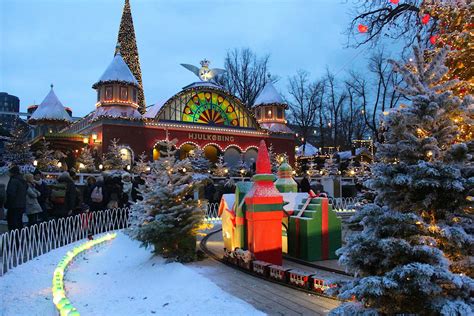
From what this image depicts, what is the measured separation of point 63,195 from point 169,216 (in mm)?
5472

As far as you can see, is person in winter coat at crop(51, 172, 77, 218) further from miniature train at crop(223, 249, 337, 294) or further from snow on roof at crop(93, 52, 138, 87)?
snow on roof at crop(93, 52, 138, 87)

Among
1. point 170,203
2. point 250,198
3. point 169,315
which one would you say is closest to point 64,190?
point 170,203

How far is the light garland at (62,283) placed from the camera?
4902 millimetres

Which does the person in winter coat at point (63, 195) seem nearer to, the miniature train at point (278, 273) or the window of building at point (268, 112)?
the miniature train at point (278, 273)

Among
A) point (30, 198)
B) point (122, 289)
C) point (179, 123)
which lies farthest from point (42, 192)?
point (179, 123)

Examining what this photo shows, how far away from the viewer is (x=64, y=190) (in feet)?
39.2

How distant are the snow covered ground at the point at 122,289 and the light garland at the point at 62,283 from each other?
8.1 inches

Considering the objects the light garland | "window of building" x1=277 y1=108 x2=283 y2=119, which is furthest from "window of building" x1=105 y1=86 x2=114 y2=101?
the light garland

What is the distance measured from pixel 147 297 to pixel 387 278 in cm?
381

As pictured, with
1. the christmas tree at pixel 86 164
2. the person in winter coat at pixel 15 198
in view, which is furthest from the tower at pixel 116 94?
the person in winter coat at pixel 15 198

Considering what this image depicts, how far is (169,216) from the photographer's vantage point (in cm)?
789

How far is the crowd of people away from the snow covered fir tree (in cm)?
602

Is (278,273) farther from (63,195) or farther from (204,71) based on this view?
(204,71)

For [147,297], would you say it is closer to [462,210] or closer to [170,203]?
[170,203]
